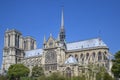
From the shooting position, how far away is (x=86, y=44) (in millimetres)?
103875

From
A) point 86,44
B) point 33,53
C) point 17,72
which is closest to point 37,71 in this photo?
point 17,72

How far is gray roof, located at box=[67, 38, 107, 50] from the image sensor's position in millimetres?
99725

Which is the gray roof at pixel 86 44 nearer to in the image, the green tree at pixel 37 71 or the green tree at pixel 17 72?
the green tree at pixel 37 71

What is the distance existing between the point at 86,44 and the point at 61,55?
10.1 meters

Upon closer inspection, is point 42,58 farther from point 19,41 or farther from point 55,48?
point 19,41

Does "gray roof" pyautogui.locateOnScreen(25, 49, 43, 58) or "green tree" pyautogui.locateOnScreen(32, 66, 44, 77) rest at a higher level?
"gray roof" pyautogui.locateOnScreen(25, 49, 43, 58)

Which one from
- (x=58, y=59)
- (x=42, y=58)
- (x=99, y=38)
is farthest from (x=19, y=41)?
(x=99, y=38)

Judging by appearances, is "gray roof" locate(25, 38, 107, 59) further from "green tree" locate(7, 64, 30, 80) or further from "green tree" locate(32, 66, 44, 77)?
"green tree" locate(7, 64, 30, 80)

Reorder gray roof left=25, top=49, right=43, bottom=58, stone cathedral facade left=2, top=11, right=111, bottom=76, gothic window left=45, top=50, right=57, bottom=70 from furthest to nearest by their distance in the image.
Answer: gray roof left=25, top=49, right=43, bottom=58 → gothic window left=45, top=50, right=57, bottom=70 → stone cathedral facade left=2, top=11, right=111, bottom=76

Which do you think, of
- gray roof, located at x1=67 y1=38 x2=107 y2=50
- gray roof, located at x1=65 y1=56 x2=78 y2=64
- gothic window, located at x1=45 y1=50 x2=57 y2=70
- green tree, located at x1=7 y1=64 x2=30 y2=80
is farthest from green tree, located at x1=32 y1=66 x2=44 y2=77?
gray roof, located at x1=67 y1=38 x2=107 y2=50

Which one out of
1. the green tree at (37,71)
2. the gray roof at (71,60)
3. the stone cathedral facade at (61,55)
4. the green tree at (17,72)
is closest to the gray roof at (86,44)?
the stone cathedral facade at (61,55)

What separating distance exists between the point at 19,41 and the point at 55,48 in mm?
29052

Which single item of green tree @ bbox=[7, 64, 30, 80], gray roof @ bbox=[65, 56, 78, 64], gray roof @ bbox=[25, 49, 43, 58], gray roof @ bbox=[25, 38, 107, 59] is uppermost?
gray roof @ bbox=[25, 38, 107, 59]

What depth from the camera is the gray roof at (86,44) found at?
9972 cm
